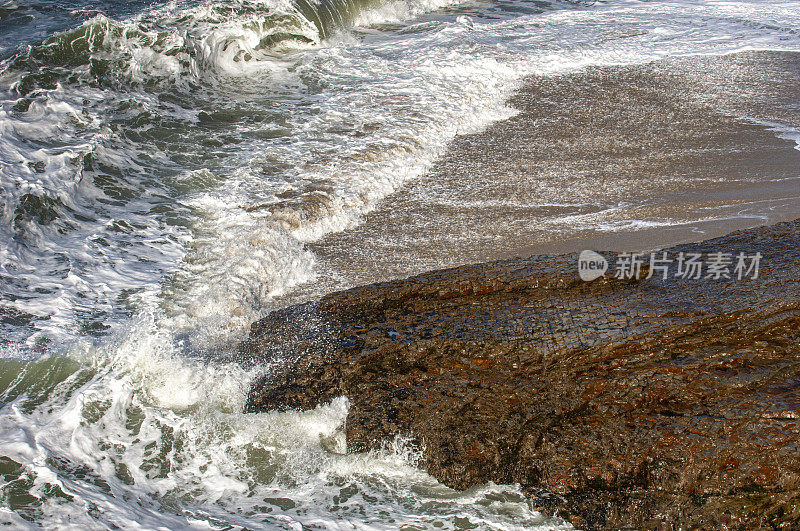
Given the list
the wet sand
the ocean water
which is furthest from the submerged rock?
the wet sand

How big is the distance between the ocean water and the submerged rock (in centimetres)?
18

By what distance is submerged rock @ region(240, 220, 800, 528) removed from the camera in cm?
272

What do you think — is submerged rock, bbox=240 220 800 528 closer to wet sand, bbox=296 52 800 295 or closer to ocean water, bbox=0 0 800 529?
ocean water, bbox=0 0 800 529

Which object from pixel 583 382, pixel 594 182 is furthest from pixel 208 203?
pixel 583 382

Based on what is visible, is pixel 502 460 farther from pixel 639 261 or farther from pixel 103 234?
pixel 103 234

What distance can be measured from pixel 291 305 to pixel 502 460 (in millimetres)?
2086

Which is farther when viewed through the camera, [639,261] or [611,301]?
[639,261]

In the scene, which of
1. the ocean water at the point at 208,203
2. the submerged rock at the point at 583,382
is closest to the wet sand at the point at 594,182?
the ocean water at the point at 208,203

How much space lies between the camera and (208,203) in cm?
629

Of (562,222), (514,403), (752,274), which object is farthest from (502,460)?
(562,222)

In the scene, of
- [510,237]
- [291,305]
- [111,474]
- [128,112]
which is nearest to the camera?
[111,474]

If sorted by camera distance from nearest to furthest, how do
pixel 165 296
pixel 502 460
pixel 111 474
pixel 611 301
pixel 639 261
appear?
pixel 502 460 < pixel 111 474 < pixel 611 301 < pixel 639 261 < pixel 165 296

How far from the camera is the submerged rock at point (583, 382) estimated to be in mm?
2725

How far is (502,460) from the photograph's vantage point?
307 cm
